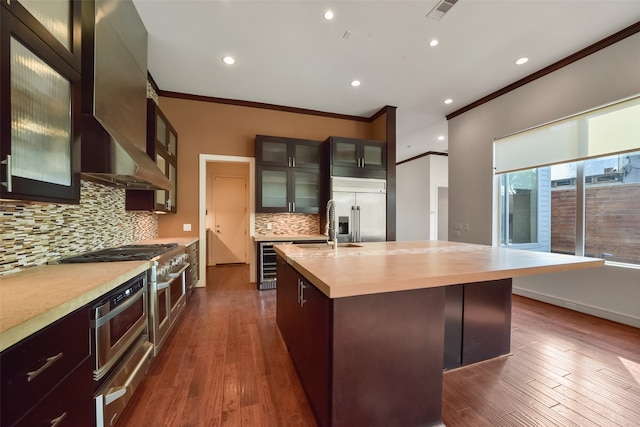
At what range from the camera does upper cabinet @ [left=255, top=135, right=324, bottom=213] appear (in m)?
4.04

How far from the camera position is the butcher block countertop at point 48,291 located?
75 centimetres

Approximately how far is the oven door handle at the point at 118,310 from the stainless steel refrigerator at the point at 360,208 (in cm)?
289

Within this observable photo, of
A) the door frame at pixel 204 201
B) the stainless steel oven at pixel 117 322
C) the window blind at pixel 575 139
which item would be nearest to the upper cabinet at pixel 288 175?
the door frame at pixel 204 201

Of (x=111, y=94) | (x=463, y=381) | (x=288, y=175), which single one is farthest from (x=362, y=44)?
(x=463, y=381)

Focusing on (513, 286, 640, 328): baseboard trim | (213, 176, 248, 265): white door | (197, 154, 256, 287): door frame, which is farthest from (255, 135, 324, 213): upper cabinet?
(513, 286, 640, 328): baseboard trim

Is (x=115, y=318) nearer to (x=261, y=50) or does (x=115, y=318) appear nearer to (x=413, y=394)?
(x=413, y=394)

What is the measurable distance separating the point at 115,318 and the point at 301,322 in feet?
3.38

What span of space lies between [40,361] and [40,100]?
3.82 ft

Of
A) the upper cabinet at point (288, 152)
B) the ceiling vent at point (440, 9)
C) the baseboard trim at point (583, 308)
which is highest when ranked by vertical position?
the ceiling vent at point (440, 9)

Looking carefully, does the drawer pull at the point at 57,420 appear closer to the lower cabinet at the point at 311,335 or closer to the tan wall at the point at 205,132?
the lower cabinet at the point at 311,335

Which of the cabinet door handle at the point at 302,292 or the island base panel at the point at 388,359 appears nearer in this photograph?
the island base panel at the point at 388,359

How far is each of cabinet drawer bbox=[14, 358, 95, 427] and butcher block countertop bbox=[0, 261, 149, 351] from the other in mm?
262

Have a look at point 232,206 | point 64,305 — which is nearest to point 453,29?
point 64,305

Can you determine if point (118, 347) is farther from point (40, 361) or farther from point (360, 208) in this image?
point (360, 208)
